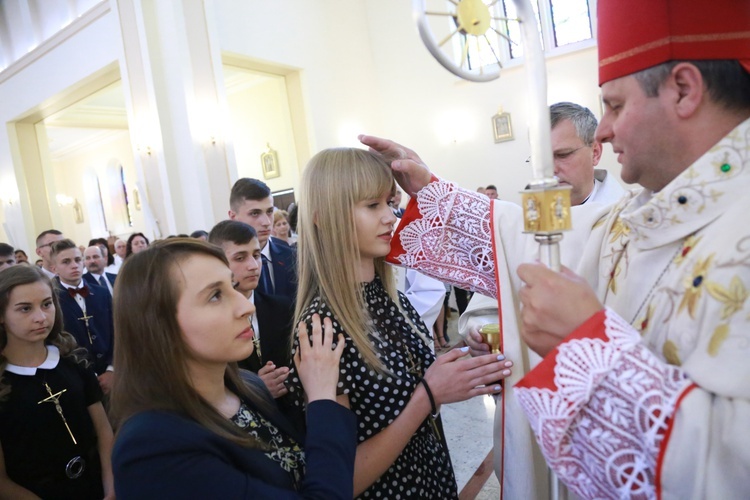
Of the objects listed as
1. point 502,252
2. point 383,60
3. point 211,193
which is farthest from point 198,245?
point 383,60

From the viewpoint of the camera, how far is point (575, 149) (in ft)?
7.84

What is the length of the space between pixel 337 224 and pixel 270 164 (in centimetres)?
1012

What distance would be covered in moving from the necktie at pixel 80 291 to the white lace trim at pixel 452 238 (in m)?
3.46

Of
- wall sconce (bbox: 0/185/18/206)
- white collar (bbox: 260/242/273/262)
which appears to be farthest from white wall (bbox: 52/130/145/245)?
white collar (bbox: 260/242/273/262)

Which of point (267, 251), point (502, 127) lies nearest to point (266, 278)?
point (267, 251)

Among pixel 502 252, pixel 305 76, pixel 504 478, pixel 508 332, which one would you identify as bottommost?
pixel 504 478

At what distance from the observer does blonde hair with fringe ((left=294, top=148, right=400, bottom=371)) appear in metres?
1.47

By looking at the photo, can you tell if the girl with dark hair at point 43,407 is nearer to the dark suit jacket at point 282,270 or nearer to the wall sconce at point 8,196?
the dark suit jacket at point 282,270

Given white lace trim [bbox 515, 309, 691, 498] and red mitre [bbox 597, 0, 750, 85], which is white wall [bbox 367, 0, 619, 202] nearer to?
red mitre [bbox 597, 0, 750, 85]

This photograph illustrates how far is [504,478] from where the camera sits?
4.18 ft

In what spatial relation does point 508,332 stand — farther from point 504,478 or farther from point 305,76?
point 305,76

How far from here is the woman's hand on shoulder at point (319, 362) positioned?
126cm

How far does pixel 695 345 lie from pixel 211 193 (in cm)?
712

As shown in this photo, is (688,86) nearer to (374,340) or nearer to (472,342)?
(472,342)
